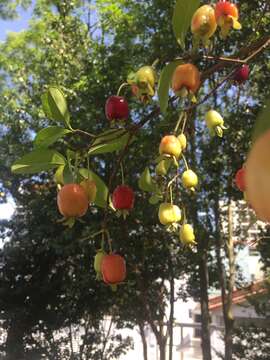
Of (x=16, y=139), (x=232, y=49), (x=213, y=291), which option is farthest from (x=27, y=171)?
(x=213, y=291)

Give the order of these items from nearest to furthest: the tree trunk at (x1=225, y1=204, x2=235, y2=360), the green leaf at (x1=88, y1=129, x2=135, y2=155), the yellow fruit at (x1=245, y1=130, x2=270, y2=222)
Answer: the yellow fruit at (x1=245, y1=130, x2=270, y2=222), the green leaf at (x1=88, y1=129, x2=135, y2=155), the tree trunk at (x1=225, y1=204, x2=235, y2=360)

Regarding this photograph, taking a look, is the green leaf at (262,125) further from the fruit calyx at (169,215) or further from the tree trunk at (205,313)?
the tree trunk at (205,313)

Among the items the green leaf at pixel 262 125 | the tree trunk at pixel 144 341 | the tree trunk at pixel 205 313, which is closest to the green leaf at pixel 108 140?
the green leaf at pixel 262 125

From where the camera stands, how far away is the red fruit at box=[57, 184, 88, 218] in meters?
0.58

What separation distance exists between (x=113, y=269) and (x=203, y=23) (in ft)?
1.08

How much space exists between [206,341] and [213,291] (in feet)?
2.20

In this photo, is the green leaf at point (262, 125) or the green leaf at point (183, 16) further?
the green leaf at point (183, 16)

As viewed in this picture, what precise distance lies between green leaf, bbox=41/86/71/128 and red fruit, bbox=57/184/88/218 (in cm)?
10

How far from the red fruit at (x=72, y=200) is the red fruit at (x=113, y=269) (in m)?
0.11

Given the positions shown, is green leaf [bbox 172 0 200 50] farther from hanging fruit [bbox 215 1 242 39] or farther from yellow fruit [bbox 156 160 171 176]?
yellow fruit [bbox 156 160 171 176]

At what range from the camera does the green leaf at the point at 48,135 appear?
0.64m

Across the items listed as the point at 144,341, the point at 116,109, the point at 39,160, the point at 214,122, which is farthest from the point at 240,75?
the point at 144,341

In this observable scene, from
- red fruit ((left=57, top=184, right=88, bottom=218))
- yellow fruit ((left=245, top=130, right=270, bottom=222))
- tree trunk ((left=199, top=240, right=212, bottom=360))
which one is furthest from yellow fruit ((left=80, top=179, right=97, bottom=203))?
tree trunk ((left=199, top=240, right=212, bottom=360))

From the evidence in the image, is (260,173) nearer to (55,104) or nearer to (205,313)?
(55,104)
